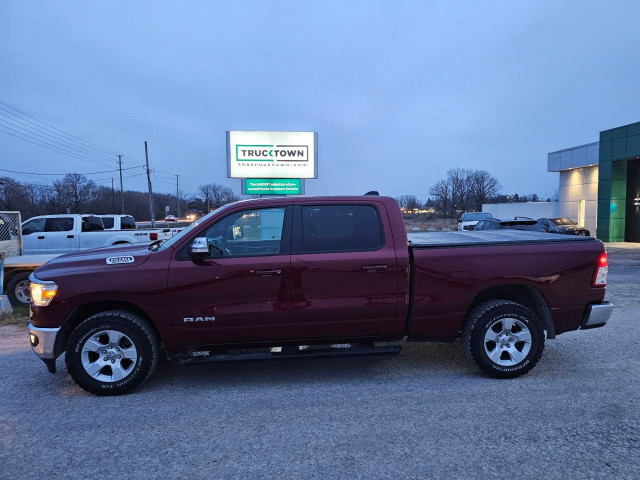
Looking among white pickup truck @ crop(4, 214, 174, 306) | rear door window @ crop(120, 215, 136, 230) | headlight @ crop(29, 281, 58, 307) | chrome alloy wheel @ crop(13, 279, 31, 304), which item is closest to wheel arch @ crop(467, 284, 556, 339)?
headlight @ crop(29, 281, 58, 307)

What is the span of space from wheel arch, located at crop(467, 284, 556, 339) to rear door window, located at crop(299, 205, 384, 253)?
4.27 ft

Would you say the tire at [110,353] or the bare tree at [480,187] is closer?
the tire at [110,353]

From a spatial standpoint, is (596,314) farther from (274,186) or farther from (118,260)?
(274,186)

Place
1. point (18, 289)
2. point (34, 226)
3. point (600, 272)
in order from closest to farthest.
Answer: point (600, 272)
point (18, 289)
point (34, 226)

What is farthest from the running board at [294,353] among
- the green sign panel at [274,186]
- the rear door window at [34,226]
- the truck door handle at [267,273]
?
the green sign panel at [274,186]

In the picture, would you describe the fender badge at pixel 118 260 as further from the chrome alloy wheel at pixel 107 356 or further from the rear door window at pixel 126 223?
the rear door window at pixel 126 223

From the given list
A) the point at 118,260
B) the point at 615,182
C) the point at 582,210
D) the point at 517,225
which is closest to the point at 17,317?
the point at 118,260

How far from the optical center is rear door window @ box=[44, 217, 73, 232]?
1286 centimetres

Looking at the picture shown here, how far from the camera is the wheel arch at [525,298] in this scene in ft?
14.5

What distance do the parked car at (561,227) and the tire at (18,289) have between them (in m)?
18.0

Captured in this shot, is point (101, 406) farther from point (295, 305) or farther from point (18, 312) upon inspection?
point (18, 312)

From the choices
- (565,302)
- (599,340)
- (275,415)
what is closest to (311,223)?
(275,415)

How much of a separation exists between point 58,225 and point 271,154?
8.16m

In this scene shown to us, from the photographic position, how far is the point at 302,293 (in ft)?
13.3
